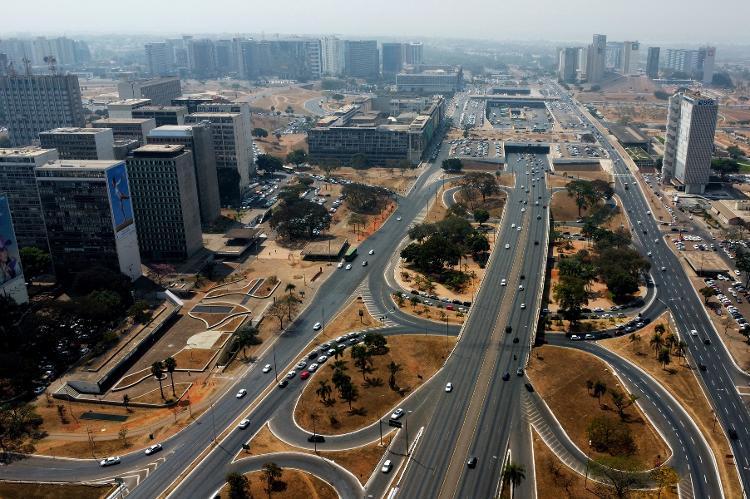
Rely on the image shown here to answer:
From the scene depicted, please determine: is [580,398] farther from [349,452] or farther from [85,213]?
[85,213]

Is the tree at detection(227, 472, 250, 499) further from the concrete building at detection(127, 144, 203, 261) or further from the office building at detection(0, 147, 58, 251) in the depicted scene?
the office building at detection(0, 147, 58, 251)

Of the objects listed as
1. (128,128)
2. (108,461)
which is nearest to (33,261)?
(128,128)

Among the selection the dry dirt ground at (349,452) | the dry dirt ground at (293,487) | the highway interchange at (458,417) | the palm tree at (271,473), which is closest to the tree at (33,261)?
the highway interchange at (458,417)

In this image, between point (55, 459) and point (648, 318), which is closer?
point (55, 459)

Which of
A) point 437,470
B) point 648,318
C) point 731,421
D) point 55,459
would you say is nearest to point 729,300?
point 648,318

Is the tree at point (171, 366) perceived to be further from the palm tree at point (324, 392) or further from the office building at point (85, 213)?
the office building at point (85, 213)

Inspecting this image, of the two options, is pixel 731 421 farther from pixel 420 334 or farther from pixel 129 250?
pixel 129 250

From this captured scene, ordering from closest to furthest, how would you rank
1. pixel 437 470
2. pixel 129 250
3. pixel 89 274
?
pixel 437 470, pixel 89 274, pixel 129 250
